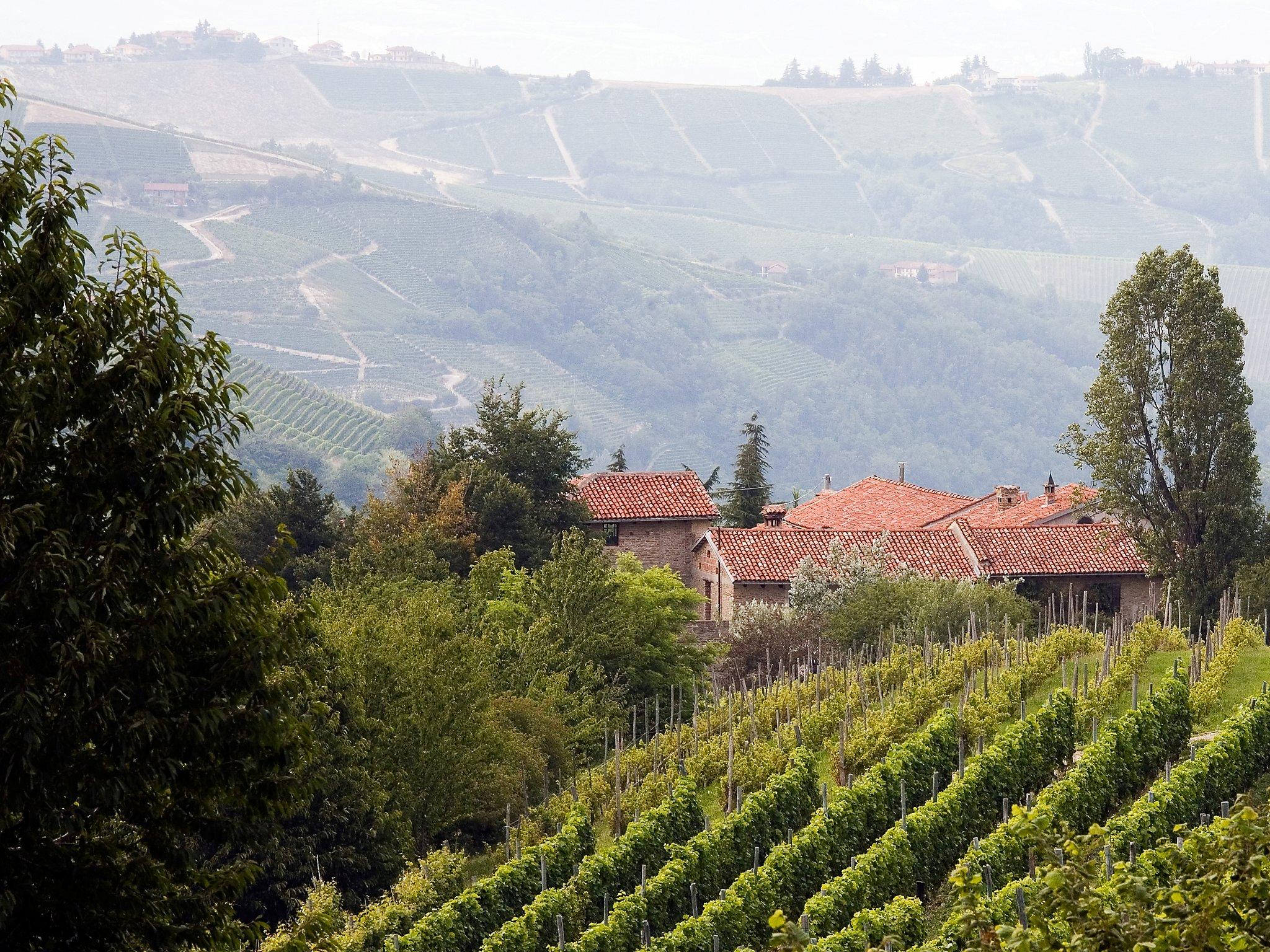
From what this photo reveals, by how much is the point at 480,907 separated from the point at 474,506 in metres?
28.7

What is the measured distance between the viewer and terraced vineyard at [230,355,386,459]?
534ft

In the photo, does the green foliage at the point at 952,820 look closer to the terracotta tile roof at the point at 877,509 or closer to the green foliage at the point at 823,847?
the green foliage at the point at 823,847

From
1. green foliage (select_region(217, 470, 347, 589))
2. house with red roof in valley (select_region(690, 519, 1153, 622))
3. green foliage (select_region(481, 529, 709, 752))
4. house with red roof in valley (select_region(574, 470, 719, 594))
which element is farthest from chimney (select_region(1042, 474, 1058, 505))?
green foliage (select_region(217, 470, 347, 589))

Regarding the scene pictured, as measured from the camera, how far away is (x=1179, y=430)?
43625 mm

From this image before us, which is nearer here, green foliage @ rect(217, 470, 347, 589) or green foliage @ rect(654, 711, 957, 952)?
green foliage @ rect(654, 711, 957, 952)

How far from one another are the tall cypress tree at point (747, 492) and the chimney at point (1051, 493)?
1266 centimetres

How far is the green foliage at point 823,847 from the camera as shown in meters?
18.9

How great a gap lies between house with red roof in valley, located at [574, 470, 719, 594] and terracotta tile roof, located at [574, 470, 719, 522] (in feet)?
0.07

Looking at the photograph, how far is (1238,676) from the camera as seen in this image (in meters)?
30.4

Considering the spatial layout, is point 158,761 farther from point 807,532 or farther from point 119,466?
point 807,532

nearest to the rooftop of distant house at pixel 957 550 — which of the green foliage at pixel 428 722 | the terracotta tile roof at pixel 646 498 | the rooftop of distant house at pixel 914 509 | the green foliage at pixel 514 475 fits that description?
the terracotta tile roof at pixel 646 498

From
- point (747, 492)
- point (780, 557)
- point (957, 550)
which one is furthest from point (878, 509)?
point (780, 557)

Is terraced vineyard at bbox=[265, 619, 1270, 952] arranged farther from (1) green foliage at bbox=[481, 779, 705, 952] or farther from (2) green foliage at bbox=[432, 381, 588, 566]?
(2) green foliage at bbox=[432, 381, 588, 566]

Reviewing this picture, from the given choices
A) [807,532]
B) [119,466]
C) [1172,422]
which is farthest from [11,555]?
[807,532]
